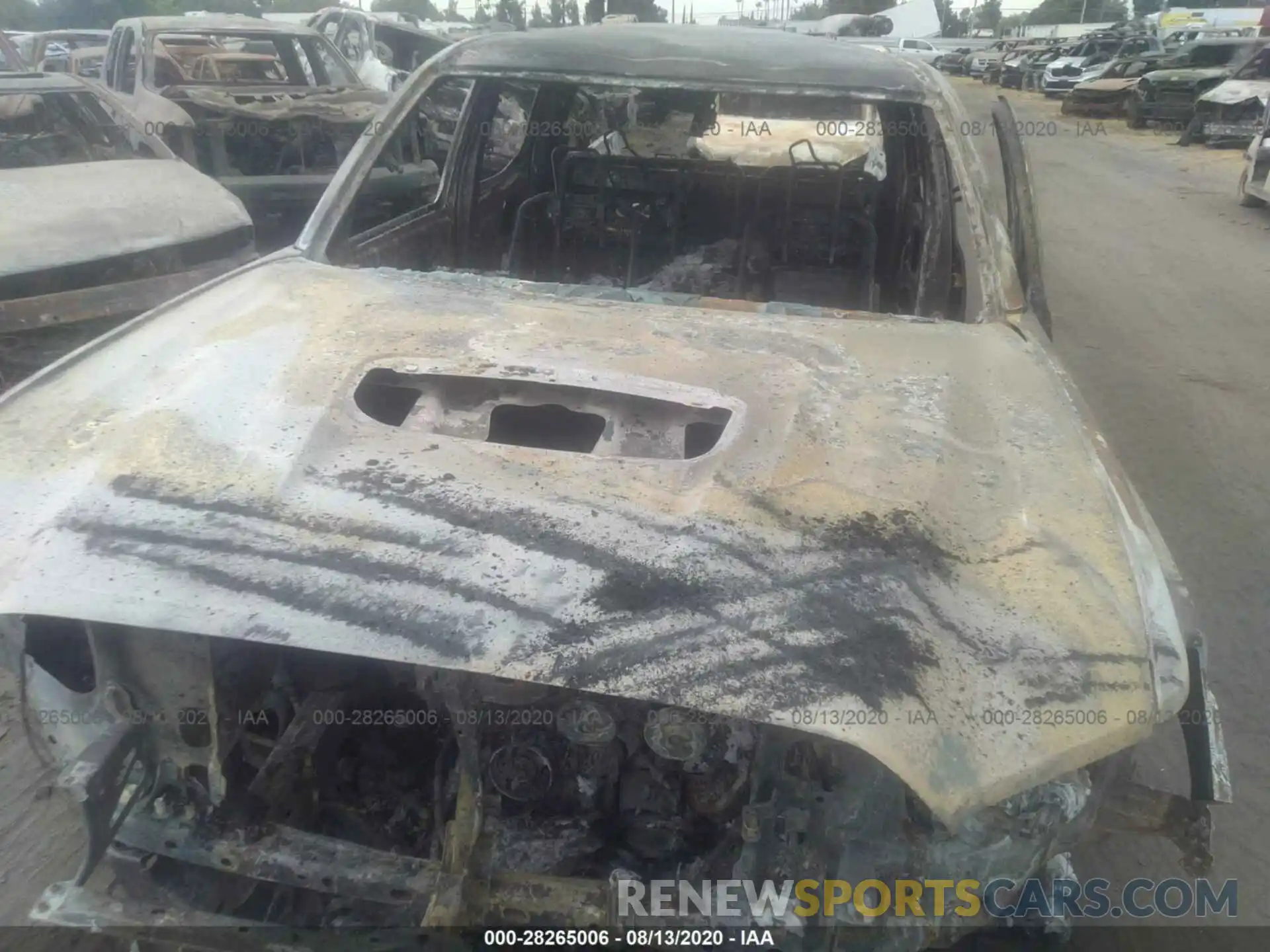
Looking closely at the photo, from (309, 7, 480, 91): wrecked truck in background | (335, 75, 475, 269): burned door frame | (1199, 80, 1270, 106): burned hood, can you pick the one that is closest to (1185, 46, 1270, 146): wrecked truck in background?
(1199, 80, 1270, 106): burned hood

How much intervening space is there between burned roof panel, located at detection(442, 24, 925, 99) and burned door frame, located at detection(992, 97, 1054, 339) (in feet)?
1.33

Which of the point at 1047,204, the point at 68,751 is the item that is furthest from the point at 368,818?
the point at 1047,204

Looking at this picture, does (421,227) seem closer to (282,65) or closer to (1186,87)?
(282,65)

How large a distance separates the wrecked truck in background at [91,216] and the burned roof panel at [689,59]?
74.8 inches

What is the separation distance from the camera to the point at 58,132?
4.99 metres

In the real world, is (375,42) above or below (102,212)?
above

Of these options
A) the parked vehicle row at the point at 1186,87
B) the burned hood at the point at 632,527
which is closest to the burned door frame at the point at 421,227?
the burned hood at the point at 632,527

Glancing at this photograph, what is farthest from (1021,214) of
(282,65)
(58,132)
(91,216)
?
(282,65)

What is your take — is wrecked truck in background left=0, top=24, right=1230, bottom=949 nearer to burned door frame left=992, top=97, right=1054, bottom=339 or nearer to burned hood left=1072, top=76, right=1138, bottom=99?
burned door frame left=992, top=97, right=1054, bottom=339

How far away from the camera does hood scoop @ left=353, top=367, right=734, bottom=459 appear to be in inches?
69.8

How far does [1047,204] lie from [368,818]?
31.6 ft

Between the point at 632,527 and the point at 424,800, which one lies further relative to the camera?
the point at 424,800

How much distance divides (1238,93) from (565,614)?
14.3 metres

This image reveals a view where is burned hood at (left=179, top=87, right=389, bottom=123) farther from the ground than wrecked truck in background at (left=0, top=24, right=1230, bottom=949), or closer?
farther from the ground
